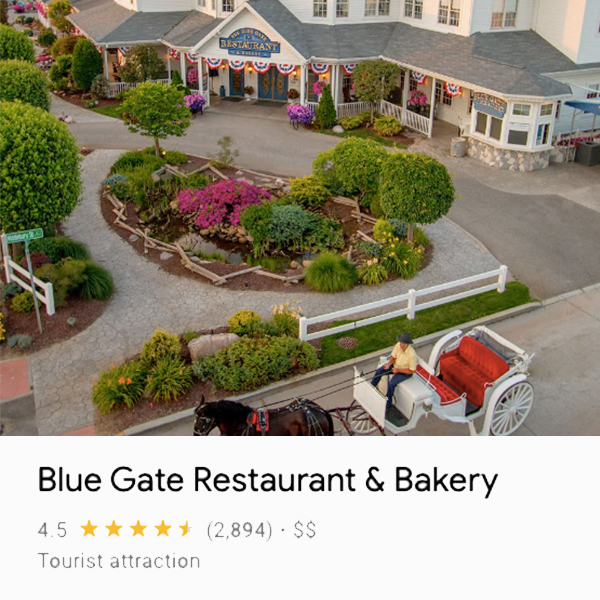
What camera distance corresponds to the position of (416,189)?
713 inches

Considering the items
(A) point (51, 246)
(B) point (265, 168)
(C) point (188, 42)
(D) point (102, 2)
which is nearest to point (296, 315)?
(A) point (51, 246)

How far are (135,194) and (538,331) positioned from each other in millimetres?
12930

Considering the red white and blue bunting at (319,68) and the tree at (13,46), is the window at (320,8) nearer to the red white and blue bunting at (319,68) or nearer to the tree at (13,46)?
the red white and blue bunting at (319,68)

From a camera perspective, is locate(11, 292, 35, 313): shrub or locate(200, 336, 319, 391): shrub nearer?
locate(200, 336, 319, 391): shrub

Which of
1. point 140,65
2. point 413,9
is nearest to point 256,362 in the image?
point 413,9

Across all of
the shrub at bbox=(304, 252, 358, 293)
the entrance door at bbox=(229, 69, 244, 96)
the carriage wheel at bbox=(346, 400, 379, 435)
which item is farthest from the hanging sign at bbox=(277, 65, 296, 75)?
the carriage wheel at bbox=(346, 400, 379, 435)

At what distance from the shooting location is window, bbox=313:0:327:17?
31.6 metres

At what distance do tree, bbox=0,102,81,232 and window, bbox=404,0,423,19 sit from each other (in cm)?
1915

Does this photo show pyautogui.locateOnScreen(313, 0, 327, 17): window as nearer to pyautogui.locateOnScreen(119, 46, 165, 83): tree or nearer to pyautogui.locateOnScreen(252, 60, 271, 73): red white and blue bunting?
pyautogui.locateOnScreen(252, 60, 271, 73): red white and blue bunting

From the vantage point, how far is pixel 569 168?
25.9 meters

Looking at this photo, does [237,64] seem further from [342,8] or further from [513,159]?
[513,159]

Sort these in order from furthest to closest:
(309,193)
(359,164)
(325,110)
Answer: (325,110)
(309,193)
(359,164)

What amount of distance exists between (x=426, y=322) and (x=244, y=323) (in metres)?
4.07

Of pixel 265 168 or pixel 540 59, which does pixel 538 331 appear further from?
pixel 540 59
